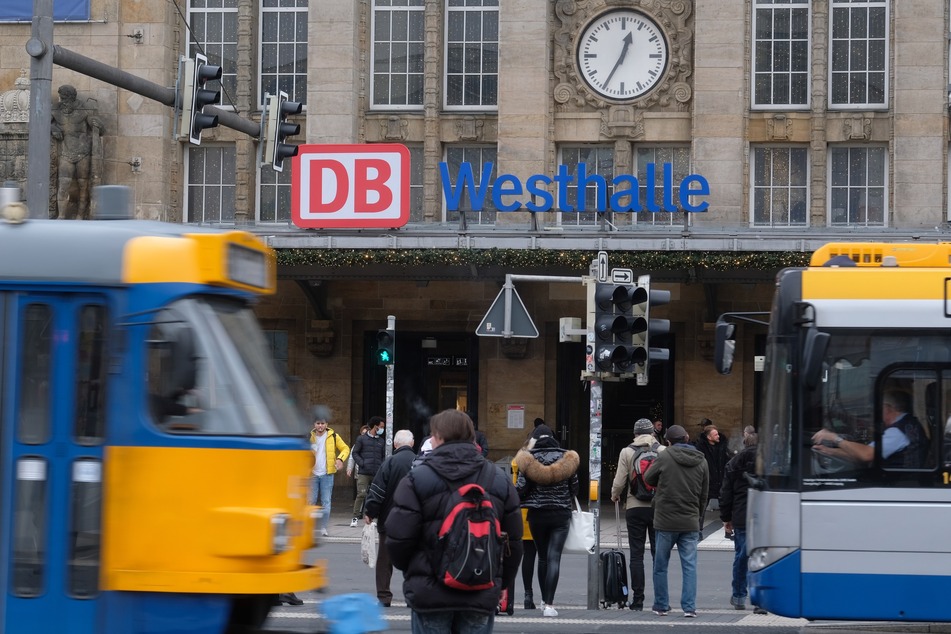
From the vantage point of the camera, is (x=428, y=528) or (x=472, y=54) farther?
(x=472, y=54)

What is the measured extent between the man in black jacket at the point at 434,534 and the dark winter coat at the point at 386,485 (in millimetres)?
4795

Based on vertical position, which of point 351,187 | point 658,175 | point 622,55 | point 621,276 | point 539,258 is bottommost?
point 621,276

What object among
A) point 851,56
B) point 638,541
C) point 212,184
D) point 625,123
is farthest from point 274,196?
point 638,541

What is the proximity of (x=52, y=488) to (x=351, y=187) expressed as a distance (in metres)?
18.8

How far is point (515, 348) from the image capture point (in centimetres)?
2856

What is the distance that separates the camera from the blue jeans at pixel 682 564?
1378 cm

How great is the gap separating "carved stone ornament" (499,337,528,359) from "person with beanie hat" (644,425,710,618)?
14.6 metres

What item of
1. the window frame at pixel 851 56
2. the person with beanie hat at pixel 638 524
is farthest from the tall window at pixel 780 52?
the person with beanie hat at pixel 638 524

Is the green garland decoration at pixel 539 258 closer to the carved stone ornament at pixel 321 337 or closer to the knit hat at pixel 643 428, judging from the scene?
the carved stone ornament at pixel 321 337

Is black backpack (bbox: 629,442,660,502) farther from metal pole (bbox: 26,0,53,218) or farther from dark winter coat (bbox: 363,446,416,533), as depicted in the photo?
metal pole (bbox: 26,0,53,218)

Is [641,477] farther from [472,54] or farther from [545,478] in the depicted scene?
[472,54]

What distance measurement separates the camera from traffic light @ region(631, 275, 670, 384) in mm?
14414

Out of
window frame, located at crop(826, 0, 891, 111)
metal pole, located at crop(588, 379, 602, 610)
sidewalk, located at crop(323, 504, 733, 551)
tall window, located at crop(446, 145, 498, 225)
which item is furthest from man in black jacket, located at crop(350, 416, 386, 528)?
window frame, located at crop(826, 0, 891, 111)

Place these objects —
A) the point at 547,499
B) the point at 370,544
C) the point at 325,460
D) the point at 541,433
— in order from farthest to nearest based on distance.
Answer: the point at 325,460
the point at 541,433
the point at 547,499
the point at 370,544
